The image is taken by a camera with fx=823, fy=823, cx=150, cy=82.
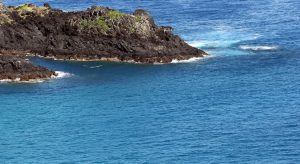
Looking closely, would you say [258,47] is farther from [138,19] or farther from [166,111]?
[166,111]

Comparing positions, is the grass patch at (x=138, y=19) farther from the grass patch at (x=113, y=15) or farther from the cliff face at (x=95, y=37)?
the grass patch at (x=113, y=15)

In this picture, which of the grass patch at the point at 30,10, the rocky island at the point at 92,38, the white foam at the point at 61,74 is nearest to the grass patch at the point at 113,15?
the rocky island at the point at 92,38

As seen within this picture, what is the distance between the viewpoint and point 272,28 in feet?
604

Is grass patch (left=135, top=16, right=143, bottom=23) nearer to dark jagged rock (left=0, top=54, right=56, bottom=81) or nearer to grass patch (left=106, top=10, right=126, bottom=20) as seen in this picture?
grass patch (left=106, top=10, right=126, bottom=20)

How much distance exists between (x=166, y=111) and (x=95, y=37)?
145 ft

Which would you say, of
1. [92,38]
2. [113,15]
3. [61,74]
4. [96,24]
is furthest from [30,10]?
[61,74]

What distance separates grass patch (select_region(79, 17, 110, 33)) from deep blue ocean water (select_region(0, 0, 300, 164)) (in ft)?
34.3

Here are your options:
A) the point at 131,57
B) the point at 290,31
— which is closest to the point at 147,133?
the point at 131,57

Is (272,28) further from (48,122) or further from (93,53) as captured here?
(48,122)

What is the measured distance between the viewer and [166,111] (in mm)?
121500

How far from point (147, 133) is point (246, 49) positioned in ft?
195

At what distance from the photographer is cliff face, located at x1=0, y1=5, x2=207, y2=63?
158m

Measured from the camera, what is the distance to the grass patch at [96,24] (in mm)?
162250

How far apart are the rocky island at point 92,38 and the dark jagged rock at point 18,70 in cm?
1123
